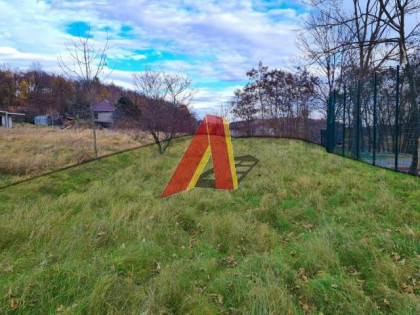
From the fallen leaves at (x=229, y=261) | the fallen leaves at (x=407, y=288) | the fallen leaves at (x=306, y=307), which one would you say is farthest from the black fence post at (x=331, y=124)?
the fallen leaves at (x=306, y=307)

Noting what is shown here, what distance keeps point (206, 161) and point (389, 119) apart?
5.49 metres

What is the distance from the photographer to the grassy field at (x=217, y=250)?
2463 millimetres

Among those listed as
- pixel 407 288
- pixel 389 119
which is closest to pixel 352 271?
pixel 407 288

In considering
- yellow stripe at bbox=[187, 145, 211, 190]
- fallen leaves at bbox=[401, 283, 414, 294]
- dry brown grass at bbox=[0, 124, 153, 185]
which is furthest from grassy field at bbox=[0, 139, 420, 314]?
dry brown grass at bbox=[0, 124, 153, 185]

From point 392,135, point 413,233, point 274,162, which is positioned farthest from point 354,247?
point 274,162

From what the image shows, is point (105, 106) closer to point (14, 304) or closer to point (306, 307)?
point (14, 304)

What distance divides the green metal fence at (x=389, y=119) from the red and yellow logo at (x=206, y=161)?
8.98ft

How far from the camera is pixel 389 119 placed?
5.06 metres

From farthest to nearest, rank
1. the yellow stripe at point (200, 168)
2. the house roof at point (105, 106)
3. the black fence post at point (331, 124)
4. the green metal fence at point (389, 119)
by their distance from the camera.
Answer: the house roof at point (105, 106) < the black fence post at point (331, 124) < the yellow stripe at point (200, 168) < the green metal fence at point (389, 119)

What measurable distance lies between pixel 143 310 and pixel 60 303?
0.66 meters

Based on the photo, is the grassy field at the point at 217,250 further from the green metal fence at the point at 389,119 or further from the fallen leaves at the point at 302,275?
the green metal fence at the point at 389,119

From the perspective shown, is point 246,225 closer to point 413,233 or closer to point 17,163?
point 413,233

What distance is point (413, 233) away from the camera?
350 cm

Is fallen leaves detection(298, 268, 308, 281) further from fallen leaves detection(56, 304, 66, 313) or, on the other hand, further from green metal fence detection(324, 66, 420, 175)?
green metal fence detection(324, 66, 420, 175)
